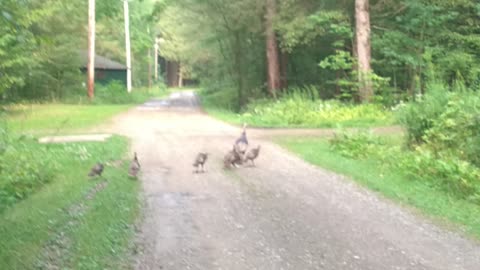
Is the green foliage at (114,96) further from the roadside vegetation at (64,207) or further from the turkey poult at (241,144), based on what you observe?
the turkey poult at (241,144)

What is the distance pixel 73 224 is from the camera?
767 cm

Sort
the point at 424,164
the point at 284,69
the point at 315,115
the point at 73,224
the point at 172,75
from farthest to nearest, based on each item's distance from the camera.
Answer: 1. the point at 172,75
2. the point at 284,69
3. the point at 315,115
4. the point at 424,164
5. the point at 73,224

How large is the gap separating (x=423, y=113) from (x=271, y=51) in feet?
55.1

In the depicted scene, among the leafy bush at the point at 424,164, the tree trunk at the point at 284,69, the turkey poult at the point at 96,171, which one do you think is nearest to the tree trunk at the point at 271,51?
the tree trunk at the point at 284,69

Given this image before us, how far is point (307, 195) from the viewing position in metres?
9.72

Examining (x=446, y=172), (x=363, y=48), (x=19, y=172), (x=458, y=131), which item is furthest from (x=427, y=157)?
(x=363, y=48)

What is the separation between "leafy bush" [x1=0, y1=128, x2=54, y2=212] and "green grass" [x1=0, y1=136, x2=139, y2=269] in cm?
21

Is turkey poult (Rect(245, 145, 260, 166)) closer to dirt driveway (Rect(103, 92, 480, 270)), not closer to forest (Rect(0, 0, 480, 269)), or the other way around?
dirt driveway (Rect(103, 92, 480, 270))

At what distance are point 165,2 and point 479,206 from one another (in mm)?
29118

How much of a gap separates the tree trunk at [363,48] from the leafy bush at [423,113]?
10.1 m

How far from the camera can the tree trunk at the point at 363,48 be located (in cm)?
2380

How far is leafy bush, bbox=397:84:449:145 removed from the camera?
523 inches

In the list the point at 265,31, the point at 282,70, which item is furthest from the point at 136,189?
the point at 282,70

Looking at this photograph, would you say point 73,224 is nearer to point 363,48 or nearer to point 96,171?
point 96,171
